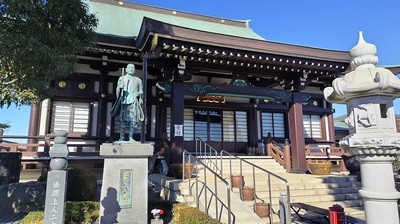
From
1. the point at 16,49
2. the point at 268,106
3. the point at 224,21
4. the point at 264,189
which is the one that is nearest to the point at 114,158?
the point at 16,49

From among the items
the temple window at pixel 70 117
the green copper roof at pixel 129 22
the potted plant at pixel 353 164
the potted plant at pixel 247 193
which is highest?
the green copper roof at pixel 129 22

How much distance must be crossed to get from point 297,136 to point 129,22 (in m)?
9.60

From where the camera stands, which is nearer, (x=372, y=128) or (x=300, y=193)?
(x=372, y=128)

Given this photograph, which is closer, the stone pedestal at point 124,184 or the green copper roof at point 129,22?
the stone pedestal at point 124,184

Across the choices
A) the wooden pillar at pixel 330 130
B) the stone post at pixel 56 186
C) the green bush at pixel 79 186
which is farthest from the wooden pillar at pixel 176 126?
the wooden pillar at pixel 330 130

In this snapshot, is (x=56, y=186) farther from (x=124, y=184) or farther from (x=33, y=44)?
(x=33, y=44)

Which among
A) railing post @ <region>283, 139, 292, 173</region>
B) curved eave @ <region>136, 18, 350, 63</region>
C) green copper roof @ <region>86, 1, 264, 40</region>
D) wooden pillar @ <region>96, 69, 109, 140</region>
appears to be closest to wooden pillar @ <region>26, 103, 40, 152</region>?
wooden pillar @ <region>96, 69, 109, 140</region>

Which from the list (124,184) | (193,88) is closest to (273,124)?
(193,88)

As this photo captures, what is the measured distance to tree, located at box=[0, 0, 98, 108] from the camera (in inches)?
185

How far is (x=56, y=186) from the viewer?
3631 millimetres

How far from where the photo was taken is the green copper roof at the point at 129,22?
1096 centimetres

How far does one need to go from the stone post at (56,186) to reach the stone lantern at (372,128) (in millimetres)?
3860

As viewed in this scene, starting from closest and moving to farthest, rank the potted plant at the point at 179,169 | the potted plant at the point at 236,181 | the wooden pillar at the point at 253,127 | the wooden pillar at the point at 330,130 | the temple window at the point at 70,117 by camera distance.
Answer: the potted plant at the point at 236,181 → the potted plant at the point at 179,169 → the temple window at the point at 70,117 → the wooden pillar at the point at 253,127 → the wooden pillar at the point at 330,130

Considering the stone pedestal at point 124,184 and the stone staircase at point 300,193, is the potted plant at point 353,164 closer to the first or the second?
the stone staircase at point 300,193
